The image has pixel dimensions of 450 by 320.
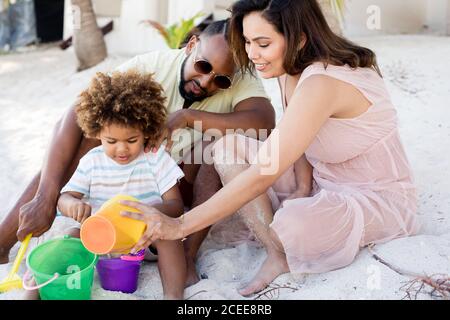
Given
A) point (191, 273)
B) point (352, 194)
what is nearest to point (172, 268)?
point (191, 273)

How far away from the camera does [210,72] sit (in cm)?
272

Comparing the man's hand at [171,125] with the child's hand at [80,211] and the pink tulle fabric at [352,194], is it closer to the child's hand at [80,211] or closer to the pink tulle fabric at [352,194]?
the child's hand at [80,211]

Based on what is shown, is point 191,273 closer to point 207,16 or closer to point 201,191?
point 201,191

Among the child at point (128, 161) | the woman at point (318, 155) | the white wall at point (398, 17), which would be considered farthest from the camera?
the white wall at point (398, 17)

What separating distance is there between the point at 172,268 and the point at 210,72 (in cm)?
91

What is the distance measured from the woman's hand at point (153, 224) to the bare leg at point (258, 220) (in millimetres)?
452

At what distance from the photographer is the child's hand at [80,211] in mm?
2342

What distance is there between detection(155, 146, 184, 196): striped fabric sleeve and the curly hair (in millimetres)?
98

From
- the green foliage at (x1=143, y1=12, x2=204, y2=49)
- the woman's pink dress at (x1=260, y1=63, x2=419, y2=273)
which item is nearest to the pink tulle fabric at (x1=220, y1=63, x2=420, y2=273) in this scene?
the woman's pink dress at (x1=260, y1=63, x2=419, y2=273)

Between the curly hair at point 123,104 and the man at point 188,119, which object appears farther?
the man at point 188,119

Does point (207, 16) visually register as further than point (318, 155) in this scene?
Yes

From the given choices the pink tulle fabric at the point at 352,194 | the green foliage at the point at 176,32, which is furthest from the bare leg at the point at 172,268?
the green foliage at the point at 176,32

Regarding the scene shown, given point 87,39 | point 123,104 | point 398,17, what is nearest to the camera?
point 123,104

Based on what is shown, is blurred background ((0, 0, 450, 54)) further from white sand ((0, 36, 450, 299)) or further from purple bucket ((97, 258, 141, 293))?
purple bucket ((97, 258, 141, 293))
